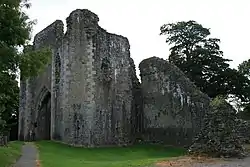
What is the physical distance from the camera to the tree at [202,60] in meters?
47.0

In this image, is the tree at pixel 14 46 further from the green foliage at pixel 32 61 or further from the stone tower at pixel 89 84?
the stone tower at pixel 89 84

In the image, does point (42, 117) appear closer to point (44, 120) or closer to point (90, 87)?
point (44, 120)

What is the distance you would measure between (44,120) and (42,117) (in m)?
0.34

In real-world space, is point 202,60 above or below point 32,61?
above

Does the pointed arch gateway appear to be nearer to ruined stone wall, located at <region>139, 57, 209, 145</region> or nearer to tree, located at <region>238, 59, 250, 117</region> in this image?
ruined stone wall, located at <region>139, 57, 209, 145</region>

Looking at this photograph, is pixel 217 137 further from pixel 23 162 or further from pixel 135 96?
pixel 135 96

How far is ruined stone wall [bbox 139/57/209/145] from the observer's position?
107 feet

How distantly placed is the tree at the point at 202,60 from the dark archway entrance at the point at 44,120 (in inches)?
Answer: 705

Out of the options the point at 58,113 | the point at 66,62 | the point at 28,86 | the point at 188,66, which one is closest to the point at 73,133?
the point at 58,113

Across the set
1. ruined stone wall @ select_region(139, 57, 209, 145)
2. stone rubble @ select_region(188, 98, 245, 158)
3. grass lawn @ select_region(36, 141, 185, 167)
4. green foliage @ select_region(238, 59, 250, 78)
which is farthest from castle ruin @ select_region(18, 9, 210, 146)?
green foliage @ select_region(238, 59, 250, 78)

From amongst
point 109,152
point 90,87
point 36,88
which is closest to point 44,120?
point 36,88

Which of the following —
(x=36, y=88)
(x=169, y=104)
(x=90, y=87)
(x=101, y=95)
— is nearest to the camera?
(x=90, y=87)

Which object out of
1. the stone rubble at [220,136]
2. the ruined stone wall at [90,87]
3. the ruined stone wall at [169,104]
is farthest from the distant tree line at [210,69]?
the stone rubble at [220,136]

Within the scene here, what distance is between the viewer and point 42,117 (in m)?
37.8
